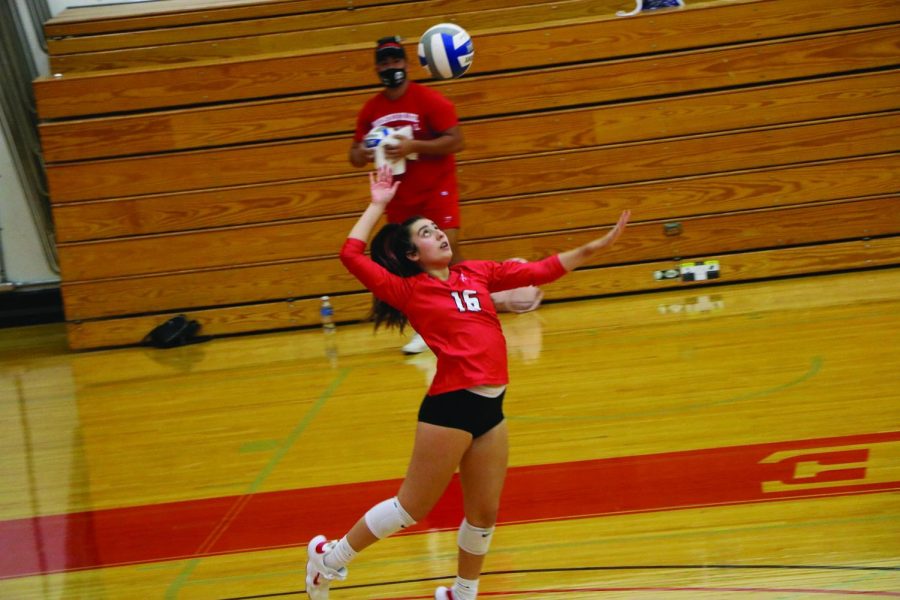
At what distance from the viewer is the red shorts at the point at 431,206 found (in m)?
6.70

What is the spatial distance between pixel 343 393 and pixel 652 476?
2.47 meters

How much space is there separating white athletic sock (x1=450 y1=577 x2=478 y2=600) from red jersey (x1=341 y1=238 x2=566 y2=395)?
0.62 meters

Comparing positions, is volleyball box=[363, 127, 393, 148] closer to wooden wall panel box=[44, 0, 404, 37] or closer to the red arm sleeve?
the red arm sleeve

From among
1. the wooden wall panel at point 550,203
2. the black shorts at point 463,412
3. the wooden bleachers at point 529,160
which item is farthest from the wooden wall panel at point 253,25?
the black shorts at point 463,412

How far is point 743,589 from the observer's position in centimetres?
334

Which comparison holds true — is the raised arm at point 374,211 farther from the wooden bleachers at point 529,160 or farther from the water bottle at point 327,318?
the wooden bleachers at point 529,160

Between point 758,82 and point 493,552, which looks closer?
point 493,552

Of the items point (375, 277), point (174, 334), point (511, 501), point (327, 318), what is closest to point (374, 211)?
point (375, 277)

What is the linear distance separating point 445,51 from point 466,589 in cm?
396

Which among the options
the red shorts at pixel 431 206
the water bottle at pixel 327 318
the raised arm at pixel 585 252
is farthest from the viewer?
the water bottle at pixel 327 318

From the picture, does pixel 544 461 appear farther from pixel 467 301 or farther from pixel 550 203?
pixel 550 203

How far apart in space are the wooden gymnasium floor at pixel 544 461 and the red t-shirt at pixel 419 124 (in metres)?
1.13

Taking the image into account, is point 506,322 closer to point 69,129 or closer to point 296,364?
point 296,364

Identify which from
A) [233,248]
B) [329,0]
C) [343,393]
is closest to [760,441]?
[343,393]
